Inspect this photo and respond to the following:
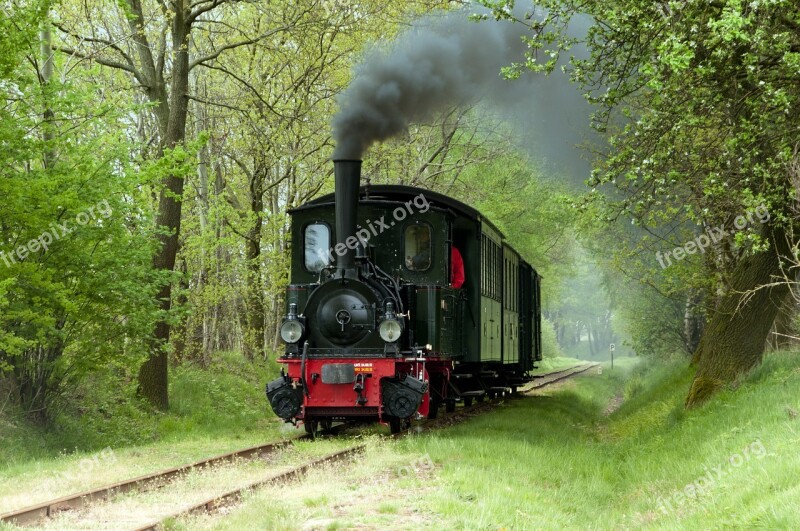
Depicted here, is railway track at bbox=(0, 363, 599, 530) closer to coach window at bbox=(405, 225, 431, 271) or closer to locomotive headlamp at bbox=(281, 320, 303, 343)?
locomotive headlamp at bbox=(281, 320, 303, 343)

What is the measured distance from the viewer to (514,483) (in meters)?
8.84

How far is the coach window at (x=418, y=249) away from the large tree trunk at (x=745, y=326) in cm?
490

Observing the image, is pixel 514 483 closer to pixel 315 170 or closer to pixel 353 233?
pixel 353 233

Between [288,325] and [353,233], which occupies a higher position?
[353,233]

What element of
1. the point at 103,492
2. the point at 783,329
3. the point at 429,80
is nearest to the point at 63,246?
the point at 103,492

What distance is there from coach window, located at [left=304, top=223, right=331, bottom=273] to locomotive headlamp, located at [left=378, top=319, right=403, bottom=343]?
5.53 ft

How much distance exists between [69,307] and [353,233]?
12.5 ft

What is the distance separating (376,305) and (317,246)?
1.74m

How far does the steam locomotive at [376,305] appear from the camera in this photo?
12461mm

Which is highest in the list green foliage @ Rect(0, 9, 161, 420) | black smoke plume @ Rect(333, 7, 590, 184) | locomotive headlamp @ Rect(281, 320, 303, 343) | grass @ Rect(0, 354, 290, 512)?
black smoke plume @ Rect(333, 7, 590, 184)

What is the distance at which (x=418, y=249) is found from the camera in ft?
43.5

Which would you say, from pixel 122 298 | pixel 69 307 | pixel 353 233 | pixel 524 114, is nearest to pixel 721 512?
pixel 353 233

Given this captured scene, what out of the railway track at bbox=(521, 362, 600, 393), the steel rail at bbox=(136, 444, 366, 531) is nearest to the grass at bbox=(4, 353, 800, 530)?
the steel rail at bbox=(136, 444, 366, 531)

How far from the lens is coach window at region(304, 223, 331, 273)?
13.6 metres
